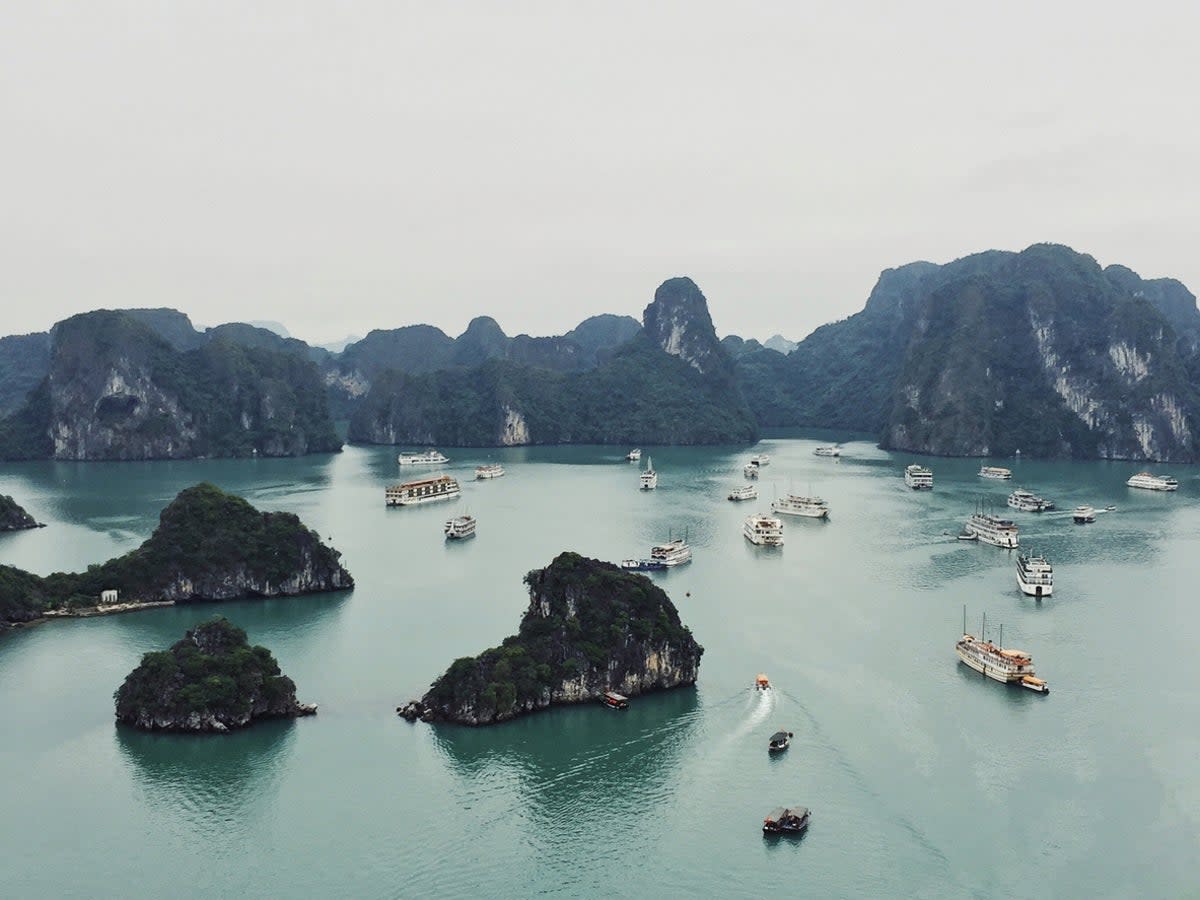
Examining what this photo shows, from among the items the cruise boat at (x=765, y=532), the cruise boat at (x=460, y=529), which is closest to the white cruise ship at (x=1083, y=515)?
the cruise boat at (x=765, y=532)

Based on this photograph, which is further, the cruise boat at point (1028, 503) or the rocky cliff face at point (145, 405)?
the rocky cliff face at point (145, 405)

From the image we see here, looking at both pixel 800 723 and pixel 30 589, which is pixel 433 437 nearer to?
pixel 30 589

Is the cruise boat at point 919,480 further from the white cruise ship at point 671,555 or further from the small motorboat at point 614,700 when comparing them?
the small motorboat at point 614,700

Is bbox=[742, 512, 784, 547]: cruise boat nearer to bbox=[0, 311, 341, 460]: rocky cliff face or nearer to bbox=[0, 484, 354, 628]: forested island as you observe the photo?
bbox=[0, 484, 354, 628]: forested island

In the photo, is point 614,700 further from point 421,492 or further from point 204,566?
point 421,492

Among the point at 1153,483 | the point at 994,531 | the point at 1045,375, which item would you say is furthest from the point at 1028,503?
the point at 1045,375

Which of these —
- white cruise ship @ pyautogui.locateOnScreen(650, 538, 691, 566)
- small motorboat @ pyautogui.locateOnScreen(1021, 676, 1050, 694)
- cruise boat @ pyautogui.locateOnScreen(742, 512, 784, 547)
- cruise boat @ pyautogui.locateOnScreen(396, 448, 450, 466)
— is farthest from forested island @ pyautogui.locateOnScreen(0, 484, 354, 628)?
cruise boat @ pyautogui.locateOnScreen(396, 448, 450, 466)

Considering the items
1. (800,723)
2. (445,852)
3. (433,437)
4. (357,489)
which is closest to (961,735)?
(800,723)
